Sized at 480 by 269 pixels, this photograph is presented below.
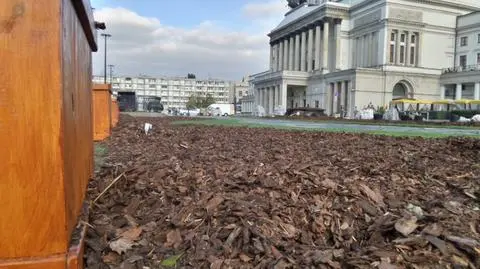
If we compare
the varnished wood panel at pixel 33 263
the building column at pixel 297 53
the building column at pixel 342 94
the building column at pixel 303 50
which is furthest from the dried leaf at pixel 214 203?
the building column at pixel 297 53

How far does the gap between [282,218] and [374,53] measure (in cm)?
7763

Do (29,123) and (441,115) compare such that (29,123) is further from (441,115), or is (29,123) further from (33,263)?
(441,115)

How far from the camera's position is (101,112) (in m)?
11.6

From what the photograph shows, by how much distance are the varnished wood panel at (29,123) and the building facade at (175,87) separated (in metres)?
161

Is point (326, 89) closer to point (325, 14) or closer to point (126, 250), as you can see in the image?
point (325, 14)

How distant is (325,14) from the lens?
81062 millimetres

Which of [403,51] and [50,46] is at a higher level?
[403,51]

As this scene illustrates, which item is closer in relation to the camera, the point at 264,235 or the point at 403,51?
the point at 264,235

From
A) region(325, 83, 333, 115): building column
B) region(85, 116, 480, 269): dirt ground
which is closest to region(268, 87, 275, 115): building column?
region(325, 83, 333, 115): building column

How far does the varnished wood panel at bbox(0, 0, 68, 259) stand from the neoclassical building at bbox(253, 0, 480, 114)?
2709 inches

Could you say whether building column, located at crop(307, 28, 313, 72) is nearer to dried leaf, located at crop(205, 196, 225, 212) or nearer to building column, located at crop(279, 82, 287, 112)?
building column, located at crop(279, 82, 287, 112)

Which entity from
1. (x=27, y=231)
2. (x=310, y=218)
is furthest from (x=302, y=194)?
(x=27, y=231)

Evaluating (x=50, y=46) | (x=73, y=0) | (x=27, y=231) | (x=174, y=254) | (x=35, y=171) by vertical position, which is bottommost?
(x=174, y=254)

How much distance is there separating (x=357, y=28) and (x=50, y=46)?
84260mm
